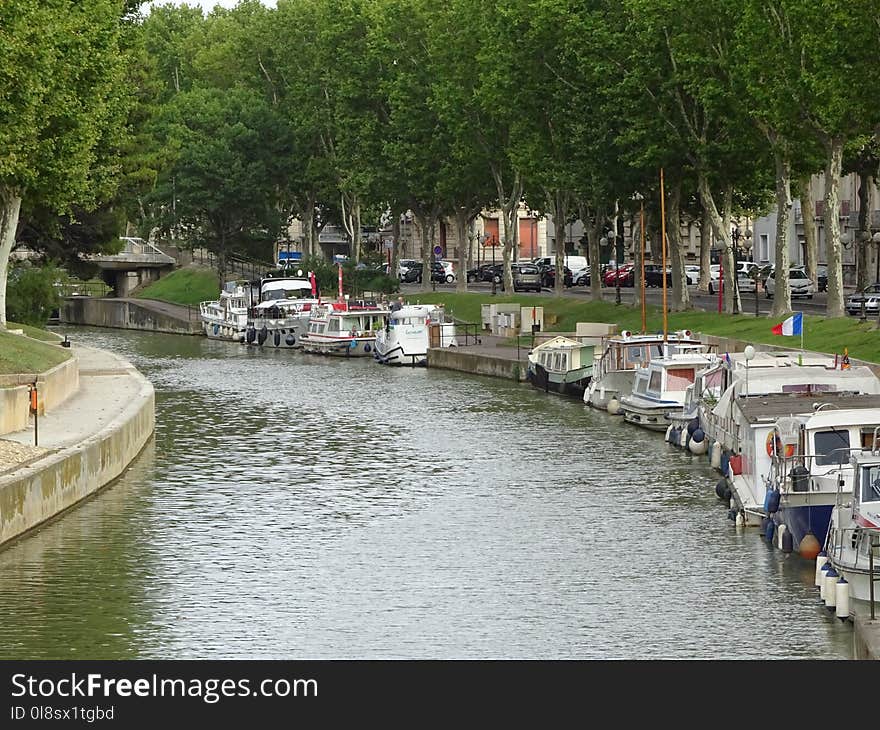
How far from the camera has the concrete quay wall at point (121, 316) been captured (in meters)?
118

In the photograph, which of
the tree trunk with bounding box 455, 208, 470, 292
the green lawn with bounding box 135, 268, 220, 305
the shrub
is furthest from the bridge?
the shrub

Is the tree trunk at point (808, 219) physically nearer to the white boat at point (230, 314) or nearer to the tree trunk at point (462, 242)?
the tree trunk at point (462, 242)

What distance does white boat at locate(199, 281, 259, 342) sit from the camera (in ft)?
355

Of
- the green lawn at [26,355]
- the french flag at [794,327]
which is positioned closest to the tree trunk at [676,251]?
the french flag at [794,327]

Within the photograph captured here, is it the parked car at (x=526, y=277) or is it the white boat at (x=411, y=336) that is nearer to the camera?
the white boat at (x=411, y=336)

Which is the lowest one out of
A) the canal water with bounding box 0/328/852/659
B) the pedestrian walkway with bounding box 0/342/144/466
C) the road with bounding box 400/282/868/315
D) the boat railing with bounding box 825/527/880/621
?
the canal water with bounding box 0/328/852/659

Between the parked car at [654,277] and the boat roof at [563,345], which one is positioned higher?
the parked car at [654,277]

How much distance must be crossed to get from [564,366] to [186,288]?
68878 mm

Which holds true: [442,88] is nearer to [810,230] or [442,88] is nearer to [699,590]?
[810,230]

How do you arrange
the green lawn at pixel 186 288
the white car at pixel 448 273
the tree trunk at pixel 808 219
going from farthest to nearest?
the white car at pixel 448 273 → the green lawn at pixel 186 288 → the tree trunk at pixel 808 219

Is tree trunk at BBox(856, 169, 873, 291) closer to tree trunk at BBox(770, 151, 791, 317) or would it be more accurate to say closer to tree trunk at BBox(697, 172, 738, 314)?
tree trunk at BBox(697, 172, 738, 314)

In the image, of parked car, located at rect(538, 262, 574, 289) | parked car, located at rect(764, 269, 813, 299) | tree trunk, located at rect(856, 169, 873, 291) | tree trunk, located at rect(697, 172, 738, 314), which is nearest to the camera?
tree trunk, located at rect(697, 172, 738, 314)

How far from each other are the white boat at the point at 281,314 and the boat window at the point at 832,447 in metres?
66.1

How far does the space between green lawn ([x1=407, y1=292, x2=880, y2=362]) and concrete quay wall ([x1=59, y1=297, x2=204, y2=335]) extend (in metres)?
14.6
